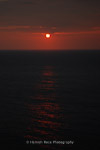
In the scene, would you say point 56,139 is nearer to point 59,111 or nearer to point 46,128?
point 46,128

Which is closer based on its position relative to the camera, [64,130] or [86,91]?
[64,130]

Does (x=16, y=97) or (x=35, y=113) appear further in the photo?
(x=16, y=97)

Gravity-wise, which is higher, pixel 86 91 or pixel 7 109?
pixel 86 91

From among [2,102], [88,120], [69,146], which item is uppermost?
[2,102]

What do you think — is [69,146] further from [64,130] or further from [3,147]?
[3,147]

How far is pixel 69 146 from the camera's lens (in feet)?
87.7

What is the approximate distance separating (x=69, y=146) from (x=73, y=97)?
25931 millimetres

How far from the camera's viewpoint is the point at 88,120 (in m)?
35.6

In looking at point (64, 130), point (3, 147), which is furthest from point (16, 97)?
point (3, 147)

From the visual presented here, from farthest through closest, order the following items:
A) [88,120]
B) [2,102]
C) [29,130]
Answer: [2,102], [88,120], [29,130]

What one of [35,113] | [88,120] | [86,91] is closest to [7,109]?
[35,113]

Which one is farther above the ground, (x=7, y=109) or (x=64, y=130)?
(x=7, y=109)

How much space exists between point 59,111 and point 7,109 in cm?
940

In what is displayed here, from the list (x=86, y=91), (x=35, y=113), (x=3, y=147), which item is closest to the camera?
(x=3, y=147)
